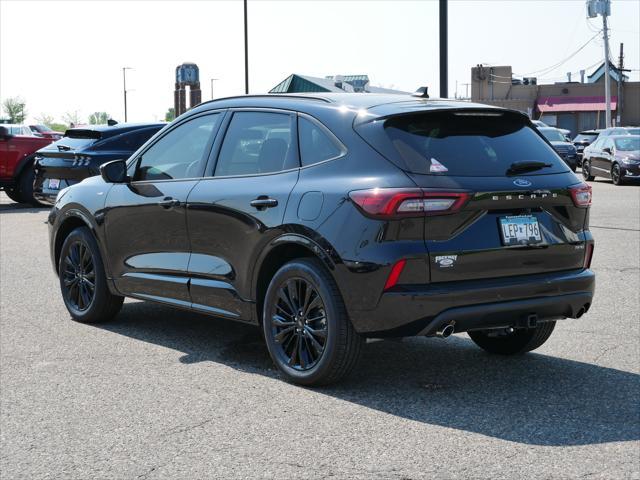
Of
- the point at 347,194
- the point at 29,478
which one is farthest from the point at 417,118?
the point at 29,478

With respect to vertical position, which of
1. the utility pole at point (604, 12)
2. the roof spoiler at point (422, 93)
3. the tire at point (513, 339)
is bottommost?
the tire at point (513, 339)

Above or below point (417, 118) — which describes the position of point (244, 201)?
below

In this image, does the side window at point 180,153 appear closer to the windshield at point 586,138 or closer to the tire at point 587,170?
the tire at point 587,170

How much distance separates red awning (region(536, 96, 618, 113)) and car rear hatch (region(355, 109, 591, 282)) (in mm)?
84014

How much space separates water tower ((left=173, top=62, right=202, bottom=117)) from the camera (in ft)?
279

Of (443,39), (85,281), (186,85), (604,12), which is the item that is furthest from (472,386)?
(186,85)

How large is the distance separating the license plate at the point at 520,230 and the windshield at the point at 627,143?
2560cm

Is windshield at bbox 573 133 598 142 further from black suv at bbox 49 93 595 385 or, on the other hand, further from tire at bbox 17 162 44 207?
black suv at bbox 49 93 595 385

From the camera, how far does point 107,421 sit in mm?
5617

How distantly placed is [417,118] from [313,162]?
2.33 ft

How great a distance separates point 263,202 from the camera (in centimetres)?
645

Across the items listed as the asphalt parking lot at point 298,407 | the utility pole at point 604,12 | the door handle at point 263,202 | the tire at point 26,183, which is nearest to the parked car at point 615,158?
the tire at point 26,183

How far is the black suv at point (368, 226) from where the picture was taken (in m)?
5.72

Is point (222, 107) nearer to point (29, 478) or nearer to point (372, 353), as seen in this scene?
point (372, 353)
